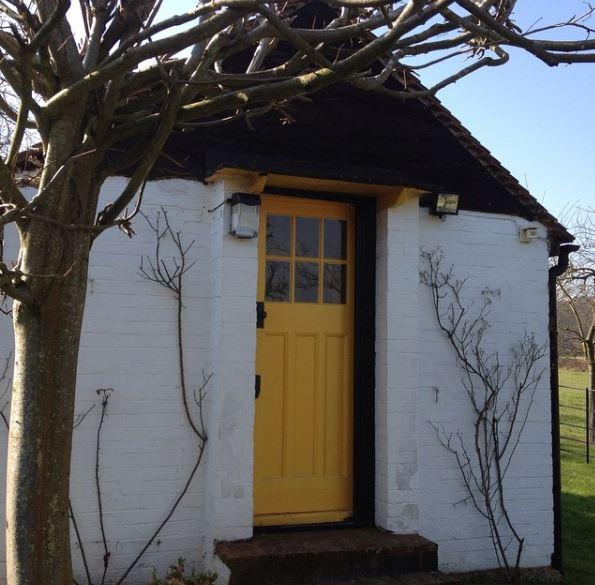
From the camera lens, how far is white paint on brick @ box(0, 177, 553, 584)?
503 centimetres

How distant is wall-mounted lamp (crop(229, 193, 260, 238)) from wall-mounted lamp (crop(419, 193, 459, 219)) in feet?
5.09

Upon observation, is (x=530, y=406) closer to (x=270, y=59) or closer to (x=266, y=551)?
(x=266, y=551)

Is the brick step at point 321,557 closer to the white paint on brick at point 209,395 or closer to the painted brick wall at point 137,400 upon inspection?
the white paint on brick at point 209,395

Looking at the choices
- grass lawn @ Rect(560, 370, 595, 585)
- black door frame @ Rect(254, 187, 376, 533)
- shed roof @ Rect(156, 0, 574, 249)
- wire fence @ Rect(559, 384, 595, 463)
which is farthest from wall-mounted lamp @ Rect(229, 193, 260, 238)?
wire fence @ Rect(559, 384, 595, 463)

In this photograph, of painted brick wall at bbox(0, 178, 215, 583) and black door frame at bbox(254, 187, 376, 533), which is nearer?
painted brick wall at bbox(0, 178, 215, 583)

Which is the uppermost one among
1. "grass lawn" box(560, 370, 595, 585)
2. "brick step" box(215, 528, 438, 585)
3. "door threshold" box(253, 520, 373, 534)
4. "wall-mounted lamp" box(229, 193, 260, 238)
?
"wall-mounted lamp" box(229, 193, 260, 238)

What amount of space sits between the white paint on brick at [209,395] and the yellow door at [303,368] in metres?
0.32

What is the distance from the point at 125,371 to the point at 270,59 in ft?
8.96

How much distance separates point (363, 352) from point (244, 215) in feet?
4.88

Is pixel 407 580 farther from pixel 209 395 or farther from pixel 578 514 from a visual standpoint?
pixel 578 514

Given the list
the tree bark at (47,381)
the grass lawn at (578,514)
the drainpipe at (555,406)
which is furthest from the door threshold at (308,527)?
the tree bark at (47,381)

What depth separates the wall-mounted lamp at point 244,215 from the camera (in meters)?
5.20

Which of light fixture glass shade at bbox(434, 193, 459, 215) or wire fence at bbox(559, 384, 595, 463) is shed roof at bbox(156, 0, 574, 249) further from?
wire fence at bbox(559, 384, 595, 463)

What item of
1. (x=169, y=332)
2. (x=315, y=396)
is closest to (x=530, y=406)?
(x=315, y=396)
